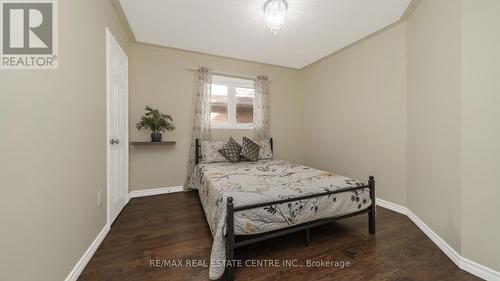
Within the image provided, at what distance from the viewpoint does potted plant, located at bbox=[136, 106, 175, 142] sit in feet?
10.3

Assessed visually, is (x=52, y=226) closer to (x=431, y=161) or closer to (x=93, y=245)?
(x=93, y=245)

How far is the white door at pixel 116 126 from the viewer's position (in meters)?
2.14

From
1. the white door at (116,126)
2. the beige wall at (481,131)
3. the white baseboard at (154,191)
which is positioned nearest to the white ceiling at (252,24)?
the white door at (116,126)

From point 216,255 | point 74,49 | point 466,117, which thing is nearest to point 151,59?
point 74,49

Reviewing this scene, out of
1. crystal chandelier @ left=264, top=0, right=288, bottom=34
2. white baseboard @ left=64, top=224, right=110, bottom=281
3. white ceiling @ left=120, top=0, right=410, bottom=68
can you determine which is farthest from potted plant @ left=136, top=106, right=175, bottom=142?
crystal chandelier @ left=264, top=0, right=288, bottom=34

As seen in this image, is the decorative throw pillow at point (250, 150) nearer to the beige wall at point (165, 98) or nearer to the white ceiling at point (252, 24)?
the beige wall at point (165, 98)

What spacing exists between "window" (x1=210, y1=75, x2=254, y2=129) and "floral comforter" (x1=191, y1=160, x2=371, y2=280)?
172 cm

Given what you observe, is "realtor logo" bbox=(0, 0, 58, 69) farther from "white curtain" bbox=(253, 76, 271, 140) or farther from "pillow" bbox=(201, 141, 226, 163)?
"white curtain" bbox=(253, 76, 271, 140)

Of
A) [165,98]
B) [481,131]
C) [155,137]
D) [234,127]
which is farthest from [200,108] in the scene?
[481,131]

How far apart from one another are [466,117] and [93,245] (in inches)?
131

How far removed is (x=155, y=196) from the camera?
3.25 m

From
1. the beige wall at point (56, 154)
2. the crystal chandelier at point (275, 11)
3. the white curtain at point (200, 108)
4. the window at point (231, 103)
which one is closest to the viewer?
the beige wall at point (56, 154)

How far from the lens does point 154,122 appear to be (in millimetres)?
3131

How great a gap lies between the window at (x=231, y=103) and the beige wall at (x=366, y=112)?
1.44 meters
